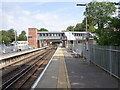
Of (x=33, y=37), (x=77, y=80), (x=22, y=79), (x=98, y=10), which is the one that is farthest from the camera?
(x=33, y=37)

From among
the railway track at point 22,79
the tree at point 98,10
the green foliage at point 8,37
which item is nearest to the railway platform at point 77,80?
the railway track at point 22,79

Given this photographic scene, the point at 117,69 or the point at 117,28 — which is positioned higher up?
the point at 117,28

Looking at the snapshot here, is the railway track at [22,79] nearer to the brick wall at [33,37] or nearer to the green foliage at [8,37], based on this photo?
the brick wall at [33,37]

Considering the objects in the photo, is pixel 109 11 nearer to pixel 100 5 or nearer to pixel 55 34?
pixel 100 5

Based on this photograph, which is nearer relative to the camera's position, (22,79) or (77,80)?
(77,80)

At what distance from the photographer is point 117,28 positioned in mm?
10117

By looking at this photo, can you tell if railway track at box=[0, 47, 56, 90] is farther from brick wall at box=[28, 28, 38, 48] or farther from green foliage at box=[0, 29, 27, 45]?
green foliage at box=[0, 29, 27, 45]

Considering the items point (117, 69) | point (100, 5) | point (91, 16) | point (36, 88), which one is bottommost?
point (36, 88)

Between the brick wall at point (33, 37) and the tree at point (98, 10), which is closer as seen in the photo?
the tree at point (98, 10)

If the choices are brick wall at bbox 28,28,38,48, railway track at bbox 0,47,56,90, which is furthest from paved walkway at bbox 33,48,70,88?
brick wall at bbox 28,28,38,48

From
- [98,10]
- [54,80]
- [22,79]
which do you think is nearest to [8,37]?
[98,10]

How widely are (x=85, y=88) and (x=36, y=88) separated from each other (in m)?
2.11

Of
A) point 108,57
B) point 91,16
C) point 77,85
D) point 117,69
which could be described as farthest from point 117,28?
point 91,16

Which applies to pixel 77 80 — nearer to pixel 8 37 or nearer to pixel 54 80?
pixel 54 80
